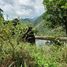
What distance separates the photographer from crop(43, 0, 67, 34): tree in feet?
138

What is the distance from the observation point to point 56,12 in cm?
4388

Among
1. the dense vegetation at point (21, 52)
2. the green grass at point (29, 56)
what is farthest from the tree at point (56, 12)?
the green grass at point (29, 56)

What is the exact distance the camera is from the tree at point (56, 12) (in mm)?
42203

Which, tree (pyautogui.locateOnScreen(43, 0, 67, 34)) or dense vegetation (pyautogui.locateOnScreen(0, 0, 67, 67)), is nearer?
dense vegetation (pyautogui.locateOnScreen(0, 0, 67, 67))

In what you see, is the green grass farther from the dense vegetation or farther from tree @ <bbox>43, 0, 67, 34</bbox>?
tree @ <bbox>43, 0, 67, 34</bbox>

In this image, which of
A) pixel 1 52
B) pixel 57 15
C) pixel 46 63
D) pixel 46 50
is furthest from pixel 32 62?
pixel 57 15

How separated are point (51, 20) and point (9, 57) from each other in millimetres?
39050

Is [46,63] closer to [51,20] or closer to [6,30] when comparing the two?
[6,30]

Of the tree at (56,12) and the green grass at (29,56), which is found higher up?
the tree at (56,12)

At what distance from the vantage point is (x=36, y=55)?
6.88 m

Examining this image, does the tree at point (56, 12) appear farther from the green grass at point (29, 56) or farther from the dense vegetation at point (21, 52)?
the green grass at point (29, 56)

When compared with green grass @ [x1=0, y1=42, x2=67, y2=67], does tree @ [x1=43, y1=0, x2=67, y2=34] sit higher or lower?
higher

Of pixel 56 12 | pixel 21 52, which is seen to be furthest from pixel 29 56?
pixel 56 12

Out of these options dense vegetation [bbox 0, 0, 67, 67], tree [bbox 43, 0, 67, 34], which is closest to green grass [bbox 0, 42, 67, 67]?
dense vegetation [bbox 0, 0, 67, 67]
